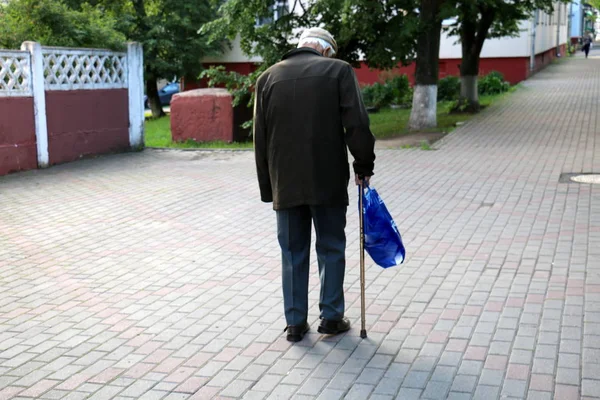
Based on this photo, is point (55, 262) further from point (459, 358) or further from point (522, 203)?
point (522, 203)

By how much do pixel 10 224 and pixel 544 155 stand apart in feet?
26.8

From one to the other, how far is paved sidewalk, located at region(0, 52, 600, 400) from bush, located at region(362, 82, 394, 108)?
13877 mm

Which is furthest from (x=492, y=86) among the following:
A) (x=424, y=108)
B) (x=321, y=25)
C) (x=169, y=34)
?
(x=169, y=34)

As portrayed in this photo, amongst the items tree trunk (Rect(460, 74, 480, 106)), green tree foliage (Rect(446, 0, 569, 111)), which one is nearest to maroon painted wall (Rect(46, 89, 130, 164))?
green tree foliage (Rect(446, 0, 569, 111))

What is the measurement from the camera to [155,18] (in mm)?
30828

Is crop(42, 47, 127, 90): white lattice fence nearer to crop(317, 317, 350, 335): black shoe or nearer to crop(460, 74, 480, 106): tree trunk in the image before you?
crop(317, 317, 350, 335): black shoe

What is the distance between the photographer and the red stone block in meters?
16.5

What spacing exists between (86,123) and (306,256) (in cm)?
921

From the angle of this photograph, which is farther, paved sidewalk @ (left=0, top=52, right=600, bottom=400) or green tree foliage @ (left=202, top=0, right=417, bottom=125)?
green tree foliage @ (left=202, top=0, right=417, bottom=125)

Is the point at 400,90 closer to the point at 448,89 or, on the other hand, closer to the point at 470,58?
the point at 448,89

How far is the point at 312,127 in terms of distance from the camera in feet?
16.6

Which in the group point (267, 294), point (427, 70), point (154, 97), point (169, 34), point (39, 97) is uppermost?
point (169, 34)

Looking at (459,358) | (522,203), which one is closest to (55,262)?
(459,358)

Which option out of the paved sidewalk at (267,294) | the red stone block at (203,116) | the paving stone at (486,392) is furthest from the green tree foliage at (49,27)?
the paving stone at (486,392)
